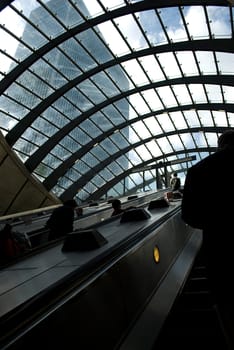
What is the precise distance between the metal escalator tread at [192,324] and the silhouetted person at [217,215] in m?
0.59

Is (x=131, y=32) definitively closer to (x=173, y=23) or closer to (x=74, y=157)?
(x=173, y=23)

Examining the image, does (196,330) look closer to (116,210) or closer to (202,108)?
(116,210)

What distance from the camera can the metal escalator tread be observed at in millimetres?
2418

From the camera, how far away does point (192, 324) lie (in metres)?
2.78

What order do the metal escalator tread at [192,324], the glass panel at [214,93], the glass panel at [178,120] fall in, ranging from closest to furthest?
the metal escalator tread at [192,324]
the glass panel at [214,93]
the glass panel at [178,120]

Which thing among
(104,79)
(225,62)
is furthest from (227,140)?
(104,79)

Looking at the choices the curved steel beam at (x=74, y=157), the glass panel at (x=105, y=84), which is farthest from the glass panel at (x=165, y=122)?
the glass panel at (x=105, y=84)

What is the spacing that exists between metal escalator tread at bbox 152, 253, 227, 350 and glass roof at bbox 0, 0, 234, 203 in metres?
15.8

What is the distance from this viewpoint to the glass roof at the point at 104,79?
17.8 metres

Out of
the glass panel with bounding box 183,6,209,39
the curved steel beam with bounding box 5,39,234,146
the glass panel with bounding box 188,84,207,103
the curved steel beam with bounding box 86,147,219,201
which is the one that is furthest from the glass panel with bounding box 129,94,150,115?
the curved steel beam with bounding box 86,147,219,201

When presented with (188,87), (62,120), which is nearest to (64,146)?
(62,120)

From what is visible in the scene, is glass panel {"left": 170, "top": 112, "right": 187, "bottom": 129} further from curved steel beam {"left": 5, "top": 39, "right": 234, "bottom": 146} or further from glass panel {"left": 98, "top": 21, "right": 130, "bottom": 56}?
glass panel {"left": 98, "top": 21, "right": 130, "bottom": 56}

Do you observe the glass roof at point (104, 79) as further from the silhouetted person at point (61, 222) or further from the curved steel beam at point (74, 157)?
the silhouetted person at point (61, 222)

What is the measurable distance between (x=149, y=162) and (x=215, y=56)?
71.2 ft
